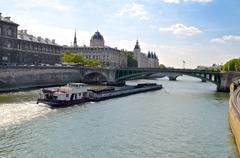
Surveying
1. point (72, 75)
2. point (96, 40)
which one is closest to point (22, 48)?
point (72, 75)

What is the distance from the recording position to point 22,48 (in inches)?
3081

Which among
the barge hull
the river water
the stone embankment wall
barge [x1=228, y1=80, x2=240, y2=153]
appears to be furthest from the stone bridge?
barge [x1=228, y1=80, x2=240, y2=153]

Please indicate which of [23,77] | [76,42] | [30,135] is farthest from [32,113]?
[76,42]

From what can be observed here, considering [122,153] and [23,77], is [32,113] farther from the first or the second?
[23,77]

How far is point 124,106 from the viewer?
43594mm

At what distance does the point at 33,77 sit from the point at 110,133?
1499 inches

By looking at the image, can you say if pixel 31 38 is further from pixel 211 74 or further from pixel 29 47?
pixel 211 74

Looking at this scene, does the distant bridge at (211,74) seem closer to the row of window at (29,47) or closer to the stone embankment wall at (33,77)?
A: the stone embankment wall at (33,77)

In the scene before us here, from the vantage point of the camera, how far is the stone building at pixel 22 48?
7131 centimetres

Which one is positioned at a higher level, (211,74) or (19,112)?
(211,74)

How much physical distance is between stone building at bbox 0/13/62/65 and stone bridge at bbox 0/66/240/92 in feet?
26.0

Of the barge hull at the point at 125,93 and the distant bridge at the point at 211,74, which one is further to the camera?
the distant bridge at the point at 211,74

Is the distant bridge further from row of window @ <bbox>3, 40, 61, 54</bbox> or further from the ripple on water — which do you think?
the ripple on water

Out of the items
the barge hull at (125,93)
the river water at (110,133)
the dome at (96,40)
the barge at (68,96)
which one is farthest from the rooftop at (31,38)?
the dome at (96,40)
